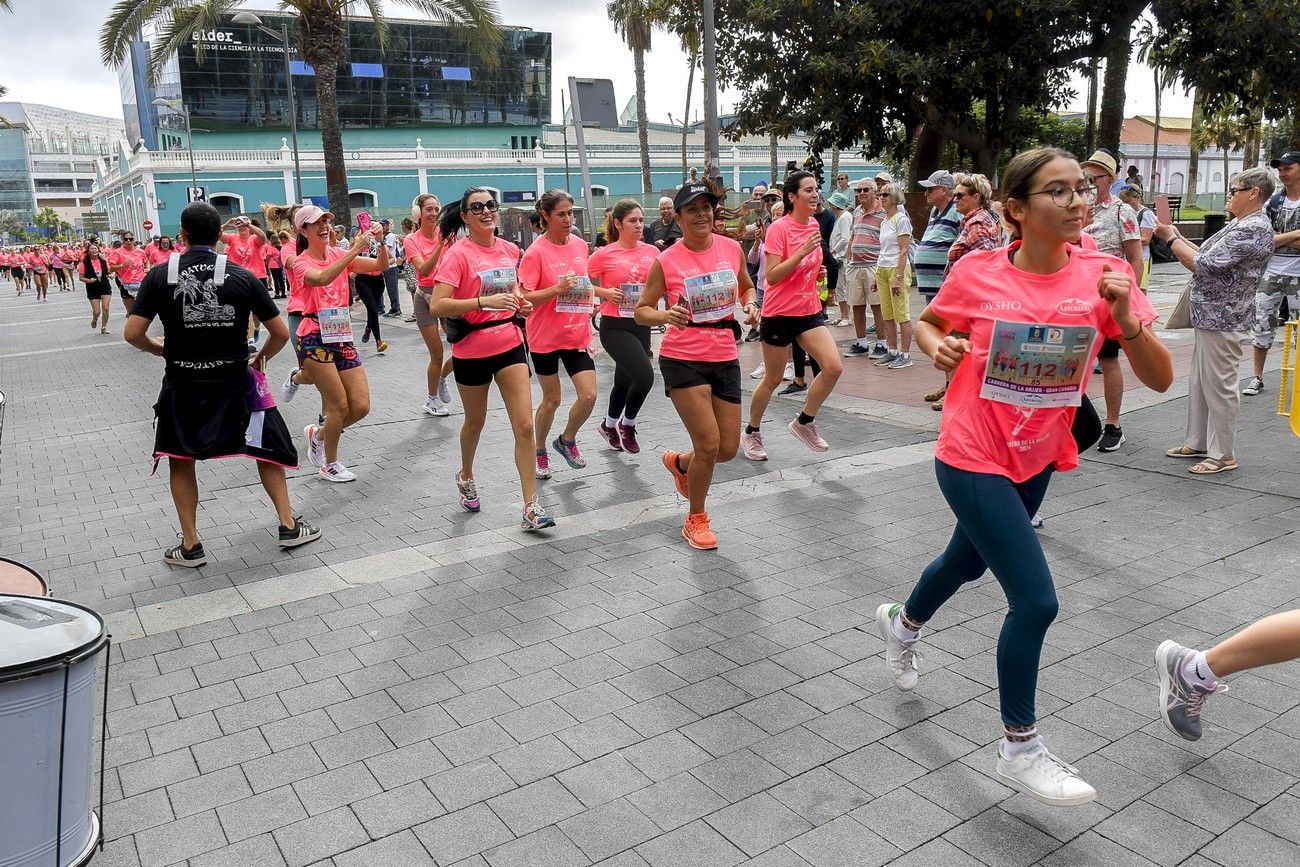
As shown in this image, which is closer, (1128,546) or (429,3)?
(1128,546)

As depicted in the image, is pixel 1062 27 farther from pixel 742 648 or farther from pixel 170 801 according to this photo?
pixel 170 801

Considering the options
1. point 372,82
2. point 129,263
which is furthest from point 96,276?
point 372,82

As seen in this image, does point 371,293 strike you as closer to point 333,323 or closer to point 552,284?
point 333,323

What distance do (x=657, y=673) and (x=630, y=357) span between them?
3.63 m

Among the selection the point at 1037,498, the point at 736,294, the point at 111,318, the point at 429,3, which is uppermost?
the point at 429,3

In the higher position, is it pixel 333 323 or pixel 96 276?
pixel 333 323

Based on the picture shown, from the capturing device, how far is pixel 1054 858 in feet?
8.83

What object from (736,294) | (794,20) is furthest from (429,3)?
(736,294)

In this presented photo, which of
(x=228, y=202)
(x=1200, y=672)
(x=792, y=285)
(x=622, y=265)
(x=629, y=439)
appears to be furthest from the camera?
(x=228, y=202)

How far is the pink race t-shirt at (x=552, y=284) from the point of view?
653 centimetres

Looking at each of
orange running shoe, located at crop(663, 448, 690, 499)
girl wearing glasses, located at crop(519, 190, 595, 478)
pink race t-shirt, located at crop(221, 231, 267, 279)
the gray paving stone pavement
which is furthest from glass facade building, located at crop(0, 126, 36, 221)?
orange running shoe, located at crop(663, 448, 690, 499)

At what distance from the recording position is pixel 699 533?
17.7ft

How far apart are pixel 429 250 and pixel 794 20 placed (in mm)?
10870

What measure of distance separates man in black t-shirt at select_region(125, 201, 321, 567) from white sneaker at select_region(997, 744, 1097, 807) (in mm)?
3889
